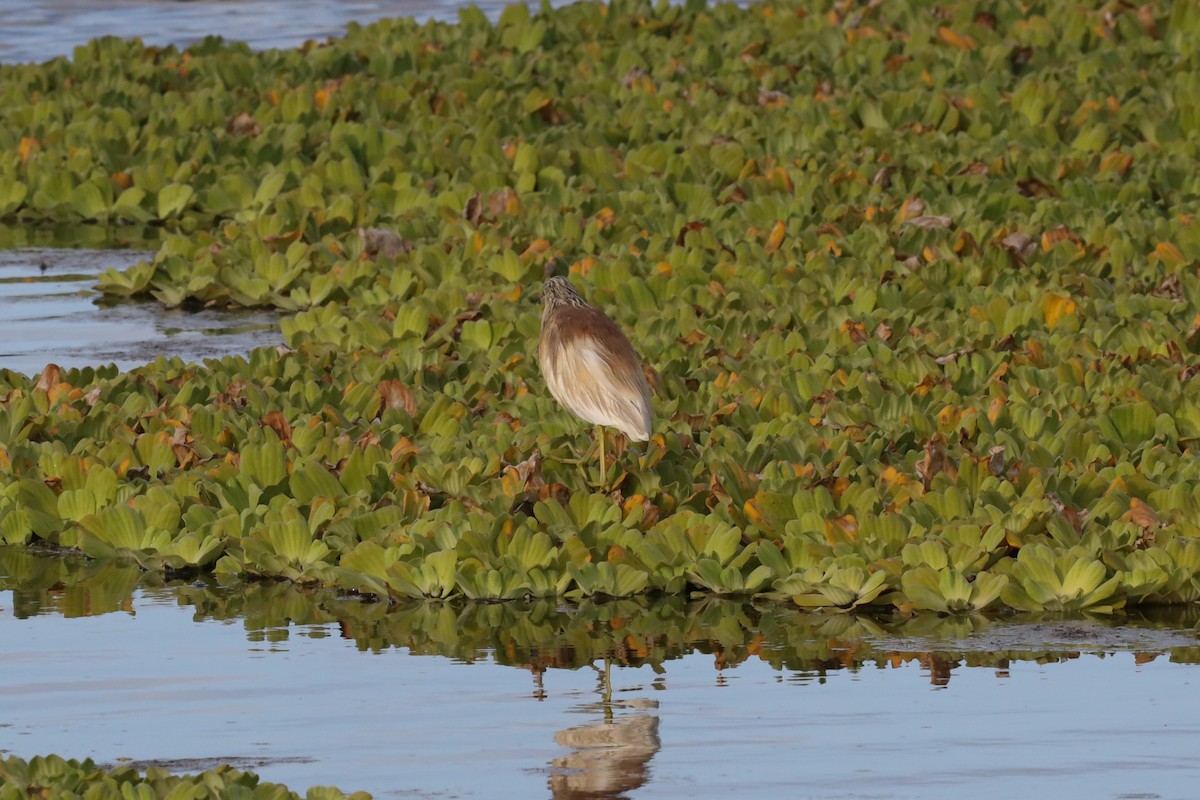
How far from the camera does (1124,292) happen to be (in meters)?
10.8

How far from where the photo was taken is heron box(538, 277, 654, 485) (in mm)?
7836

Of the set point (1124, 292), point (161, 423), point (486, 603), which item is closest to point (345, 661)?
point (486, 603)

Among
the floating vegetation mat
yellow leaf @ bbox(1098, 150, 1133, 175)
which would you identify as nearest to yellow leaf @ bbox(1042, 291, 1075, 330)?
the floating vegetation mat

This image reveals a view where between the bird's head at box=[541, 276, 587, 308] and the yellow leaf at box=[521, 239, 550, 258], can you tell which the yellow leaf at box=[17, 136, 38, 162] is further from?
the bird's head at box=[541, 276, 587, 308]

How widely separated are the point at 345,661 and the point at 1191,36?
12262 millimetres

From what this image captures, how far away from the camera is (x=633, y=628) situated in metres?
7.10

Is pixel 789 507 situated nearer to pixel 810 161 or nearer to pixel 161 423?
pixel 161 423

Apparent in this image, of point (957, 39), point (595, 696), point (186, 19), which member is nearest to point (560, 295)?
point (595, 696)

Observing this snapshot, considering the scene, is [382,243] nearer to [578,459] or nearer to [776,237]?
[776,237]

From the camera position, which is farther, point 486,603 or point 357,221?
point 357,221

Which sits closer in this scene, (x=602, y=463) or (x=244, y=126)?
(x=602, y=463)

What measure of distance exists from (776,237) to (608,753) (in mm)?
6394

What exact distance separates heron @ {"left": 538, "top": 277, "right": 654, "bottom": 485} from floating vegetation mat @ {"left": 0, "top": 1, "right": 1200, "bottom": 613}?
252mm

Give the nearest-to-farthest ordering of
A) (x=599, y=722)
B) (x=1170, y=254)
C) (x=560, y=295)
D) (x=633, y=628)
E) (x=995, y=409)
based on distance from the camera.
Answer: (x=599, y=722)
(x=633, y=628)
(x=995, y=409)
(x=560, y=295)
(x=1170, y=254)
